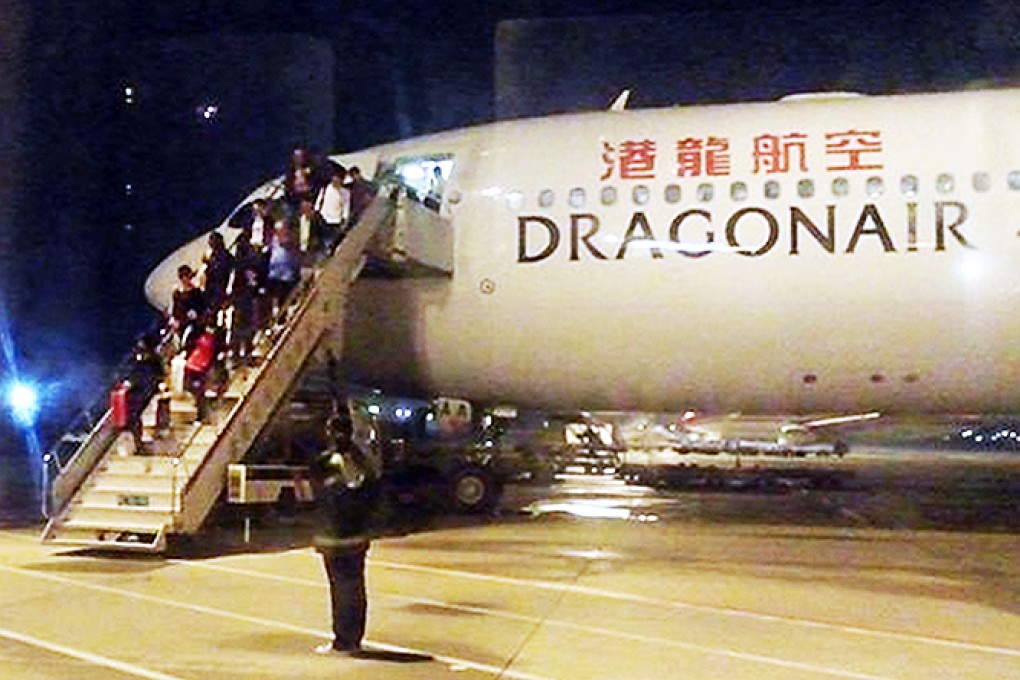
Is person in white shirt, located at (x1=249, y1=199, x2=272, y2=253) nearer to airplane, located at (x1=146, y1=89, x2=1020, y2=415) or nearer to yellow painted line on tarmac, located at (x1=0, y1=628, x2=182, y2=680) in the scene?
airplane, located at (x1=146, y1=89, x2=1020, y2=415)

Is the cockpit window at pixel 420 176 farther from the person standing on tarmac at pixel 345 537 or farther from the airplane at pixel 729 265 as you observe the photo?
the person standing on tarmac at pixel 345 537

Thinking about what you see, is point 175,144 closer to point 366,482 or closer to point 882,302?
point 882,302

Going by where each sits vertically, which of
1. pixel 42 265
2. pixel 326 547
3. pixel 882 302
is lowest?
pixel 326 547

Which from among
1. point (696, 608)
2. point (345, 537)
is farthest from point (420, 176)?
point (345, 537)

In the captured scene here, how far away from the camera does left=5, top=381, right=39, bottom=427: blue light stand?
5072 cm

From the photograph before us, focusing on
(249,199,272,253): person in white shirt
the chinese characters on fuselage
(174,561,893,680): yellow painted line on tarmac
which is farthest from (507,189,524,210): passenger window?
(174,561,893,680): yellow painted line on tarmac

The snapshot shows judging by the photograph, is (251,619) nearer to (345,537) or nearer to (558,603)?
(345,537)

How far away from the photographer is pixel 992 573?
14828 millimetres

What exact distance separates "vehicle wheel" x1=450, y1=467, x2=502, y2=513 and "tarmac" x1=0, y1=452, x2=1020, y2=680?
0.38 meters

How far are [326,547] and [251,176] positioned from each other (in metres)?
44.4

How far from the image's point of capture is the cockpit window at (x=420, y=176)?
18953mm

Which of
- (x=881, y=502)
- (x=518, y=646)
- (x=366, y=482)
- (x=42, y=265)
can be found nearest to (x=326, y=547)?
(x=366, y=482)

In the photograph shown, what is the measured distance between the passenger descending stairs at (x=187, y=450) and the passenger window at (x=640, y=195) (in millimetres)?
2639

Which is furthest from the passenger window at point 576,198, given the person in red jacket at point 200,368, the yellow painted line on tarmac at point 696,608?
the yellow painted line on tarmac at point 696,608
